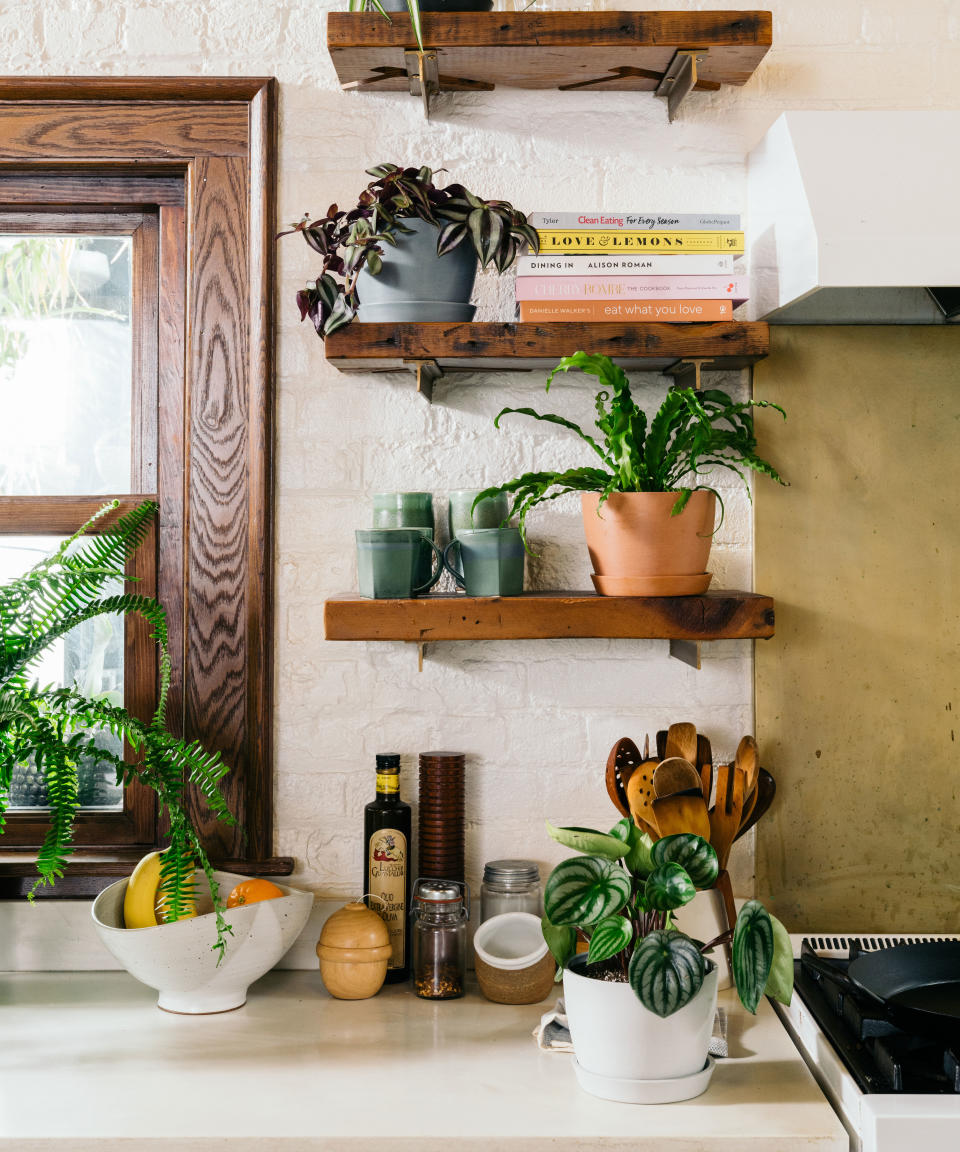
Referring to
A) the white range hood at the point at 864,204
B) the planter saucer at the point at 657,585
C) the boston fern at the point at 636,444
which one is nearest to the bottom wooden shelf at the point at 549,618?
the planter saucer at the point at 657,585

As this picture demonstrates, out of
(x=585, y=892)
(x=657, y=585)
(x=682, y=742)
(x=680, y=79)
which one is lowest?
(x=585, y=892)

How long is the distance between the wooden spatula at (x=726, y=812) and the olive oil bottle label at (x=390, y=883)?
463 millimetres

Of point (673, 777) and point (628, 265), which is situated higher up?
point (628, 265)

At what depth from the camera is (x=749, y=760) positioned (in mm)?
1505

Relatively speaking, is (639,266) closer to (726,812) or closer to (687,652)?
(687,652)

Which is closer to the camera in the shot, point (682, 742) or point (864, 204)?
point (864, 204)

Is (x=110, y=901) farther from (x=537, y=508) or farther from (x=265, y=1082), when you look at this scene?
(x=537, y=508)

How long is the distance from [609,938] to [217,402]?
998 millimetres

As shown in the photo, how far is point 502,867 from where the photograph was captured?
1.55 m

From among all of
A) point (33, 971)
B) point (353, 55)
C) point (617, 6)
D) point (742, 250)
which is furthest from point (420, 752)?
point (617, 6)

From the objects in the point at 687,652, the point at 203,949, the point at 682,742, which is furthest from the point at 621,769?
the point at 203,949

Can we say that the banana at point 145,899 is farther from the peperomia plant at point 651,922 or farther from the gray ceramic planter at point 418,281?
the gray ceramic planter at point 418,281

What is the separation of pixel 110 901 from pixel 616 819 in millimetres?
758

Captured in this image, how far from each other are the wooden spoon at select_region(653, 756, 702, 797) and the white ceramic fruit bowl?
53 centimetres
